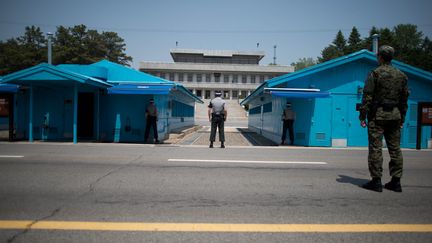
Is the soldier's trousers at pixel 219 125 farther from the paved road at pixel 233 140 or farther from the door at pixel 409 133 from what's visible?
the door at pixel 409 133

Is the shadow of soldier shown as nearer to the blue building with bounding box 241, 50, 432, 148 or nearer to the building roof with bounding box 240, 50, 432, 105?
the blue building with bounding box 241, 50, 432, 148

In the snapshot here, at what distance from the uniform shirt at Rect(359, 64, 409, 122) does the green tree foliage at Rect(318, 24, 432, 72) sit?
227 ft

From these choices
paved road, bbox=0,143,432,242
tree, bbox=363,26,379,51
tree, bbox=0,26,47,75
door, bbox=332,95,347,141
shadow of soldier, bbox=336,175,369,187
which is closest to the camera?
paved road, bbox=0,143,432,242

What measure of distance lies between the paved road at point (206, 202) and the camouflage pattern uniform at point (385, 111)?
0.54 meters

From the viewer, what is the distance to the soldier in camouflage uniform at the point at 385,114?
4762 mm

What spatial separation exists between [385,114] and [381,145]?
1.66ft

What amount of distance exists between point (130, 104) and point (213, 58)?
7178 centimetres

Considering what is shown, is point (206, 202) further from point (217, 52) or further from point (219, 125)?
point (217, 52)

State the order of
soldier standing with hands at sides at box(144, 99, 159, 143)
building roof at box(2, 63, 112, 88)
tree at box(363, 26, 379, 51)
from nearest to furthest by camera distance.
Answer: building roof at box(2, 63, 112, 88) < soldier standing with hands at sides at box(144, 99, 159, 143) < tree at box(363, 26, 379, 51)

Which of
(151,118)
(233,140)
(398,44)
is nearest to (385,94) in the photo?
(151,118)

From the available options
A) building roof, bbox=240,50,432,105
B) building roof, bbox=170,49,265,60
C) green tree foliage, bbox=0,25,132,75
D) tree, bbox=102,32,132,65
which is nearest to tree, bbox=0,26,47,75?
green tree foliage, bbox=0,25,132,75

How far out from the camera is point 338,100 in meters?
13.4

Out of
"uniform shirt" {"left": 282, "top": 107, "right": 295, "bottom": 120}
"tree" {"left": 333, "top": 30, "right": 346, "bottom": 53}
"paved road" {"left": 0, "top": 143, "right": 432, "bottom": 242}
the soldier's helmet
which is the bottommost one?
"paved road" {"left": 0, "top": 143, "right": 432, "bottom": 242}

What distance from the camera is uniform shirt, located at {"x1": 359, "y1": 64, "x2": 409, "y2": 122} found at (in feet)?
15.6
